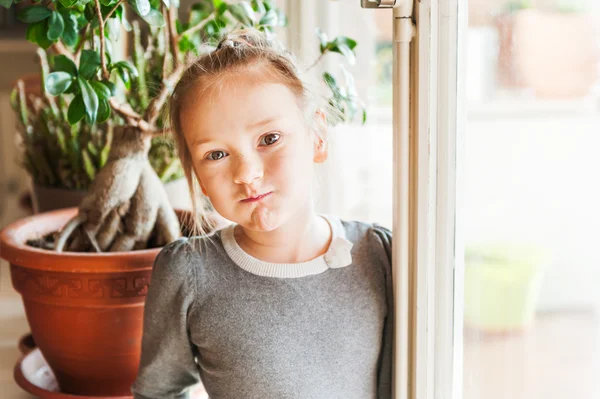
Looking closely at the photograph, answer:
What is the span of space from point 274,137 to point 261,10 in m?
0.34

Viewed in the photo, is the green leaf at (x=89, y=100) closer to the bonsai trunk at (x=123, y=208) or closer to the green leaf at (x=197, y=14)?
the bonsai trunk at (x=123, y=208)

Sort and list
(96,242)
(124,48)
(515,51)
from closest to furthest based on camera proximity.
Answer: (515,51)
(96,242)
(124,48)

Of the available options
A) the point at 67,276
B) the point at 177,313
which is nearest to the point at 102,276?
the point at 67,276

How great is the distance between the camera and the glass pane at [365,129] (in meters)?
1.73

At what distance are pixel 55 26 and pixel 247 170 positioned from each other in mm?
315

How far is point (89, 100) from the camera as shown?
90cm

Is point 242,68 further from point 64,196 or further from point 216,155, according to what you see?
point 64,196

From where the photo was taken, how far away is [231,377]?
87cm

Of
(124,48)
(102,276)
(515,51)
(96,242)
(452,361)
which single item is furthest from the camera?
(124,48)

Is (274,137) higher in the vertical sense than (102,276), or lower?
higher

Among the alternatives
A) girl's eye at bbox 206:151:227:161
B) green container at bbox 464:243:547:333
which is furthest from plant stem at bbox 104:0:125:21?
green container at bbox 464:243:547:333

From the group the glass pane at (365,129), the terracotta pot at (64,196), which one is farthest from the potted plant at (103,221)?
the glass pane at (365,129)

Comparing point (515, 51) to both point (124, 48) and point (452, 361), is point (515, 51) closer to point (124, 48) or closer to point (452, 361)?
point (452, 361)

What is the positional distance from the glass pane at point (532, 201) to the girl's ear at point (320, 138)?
17cm
